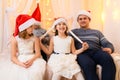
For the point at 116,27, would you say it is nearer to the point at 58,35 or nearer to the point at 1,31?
the point at 58,35

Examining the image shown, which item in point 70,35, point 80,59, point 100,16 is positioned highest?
point 100,16

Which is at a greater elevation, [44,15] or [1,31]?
[44,15]

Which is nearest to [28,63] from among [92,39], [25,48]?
[25,48]

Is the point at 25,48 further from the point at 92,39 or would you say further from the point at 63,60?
the point at 92,39

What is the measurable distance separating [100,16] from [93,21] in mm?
137

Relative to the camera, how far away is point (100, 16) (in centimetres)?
343

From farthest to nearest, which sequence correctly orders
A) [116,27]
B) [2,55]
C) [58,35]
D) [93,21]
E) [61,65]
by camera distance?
[93,21] → [116,27] → [2,55] → [58,35] → [61,65]

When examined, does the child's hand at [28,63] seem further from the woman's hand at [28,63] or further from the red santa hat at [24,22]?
the red santa hat at [24,22]

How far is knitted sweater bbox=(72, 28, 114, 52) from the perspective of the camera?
247cm

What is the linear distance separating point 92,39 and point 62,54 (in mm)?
435

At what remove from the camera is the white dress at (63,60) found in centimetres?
205

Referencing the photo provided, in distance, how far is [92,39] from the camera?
2490 mm

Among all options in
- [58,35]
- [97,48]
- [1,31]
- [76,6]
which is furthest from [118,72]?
→ [1,31]

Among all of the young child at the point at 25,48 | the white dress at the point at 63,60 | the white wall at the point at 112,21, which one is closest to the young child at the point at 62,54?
the white dress at the point at 63,60
